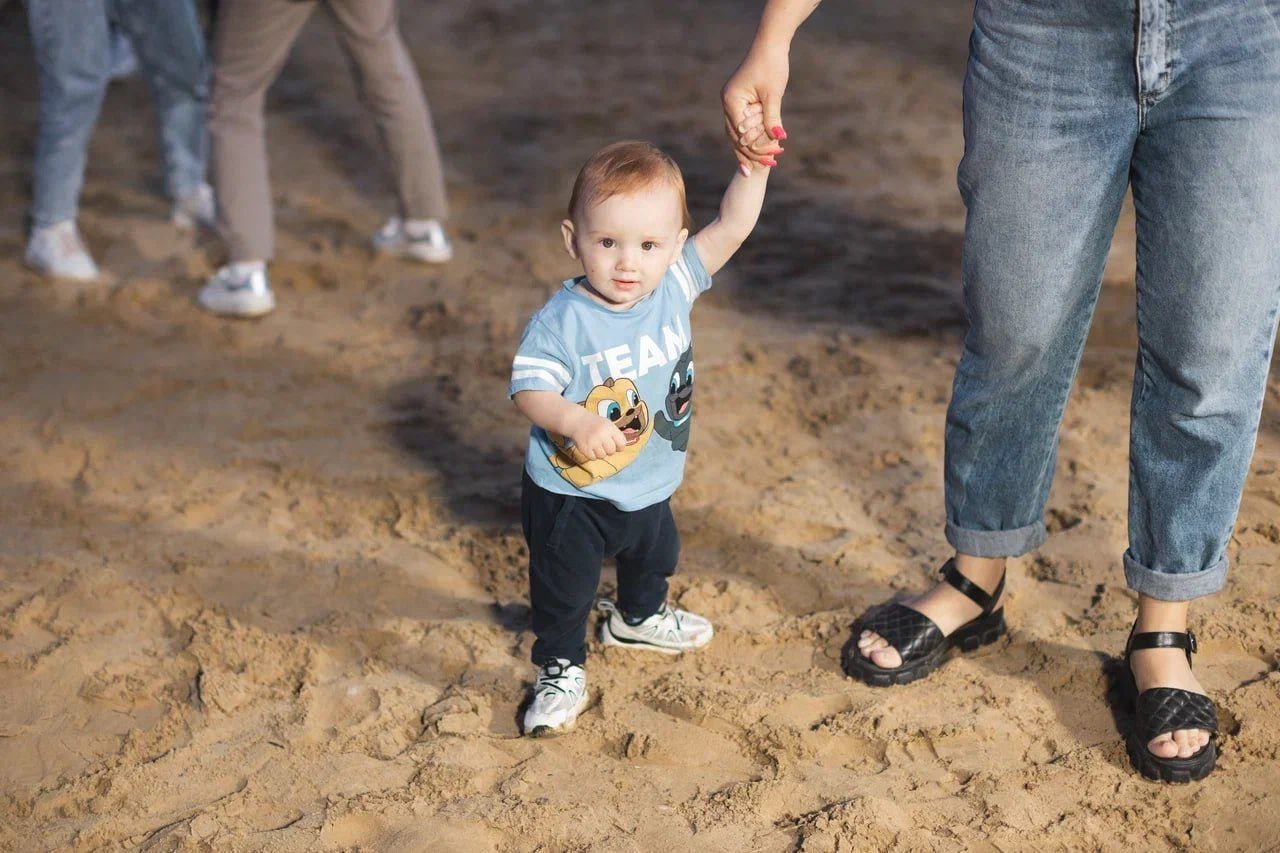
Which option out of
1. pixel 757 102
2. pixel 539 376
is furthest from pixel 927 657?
pixel 757 102

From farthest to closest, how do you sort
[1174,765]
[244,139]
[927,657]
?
[244,139] < [927,657] < [1174,765]

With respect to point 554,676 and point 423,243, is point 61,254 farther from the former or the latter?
point 554,676

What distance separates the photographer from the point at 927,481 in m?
3.28

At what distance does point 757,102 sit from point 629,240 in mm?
307

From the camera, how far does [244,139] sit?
417cm

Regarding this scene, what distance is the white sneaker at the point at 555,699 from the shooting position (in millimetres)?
2410

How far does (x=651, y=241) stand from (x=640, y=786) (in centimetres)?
94

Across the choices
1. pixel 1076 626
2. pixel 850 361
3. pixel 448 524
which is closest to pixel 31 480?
pixel 448 524

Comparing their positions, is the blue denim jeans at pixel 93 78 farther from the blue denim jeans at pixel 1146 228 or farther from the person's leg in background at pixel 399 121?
the blue denim jeans at pixel 1146 228

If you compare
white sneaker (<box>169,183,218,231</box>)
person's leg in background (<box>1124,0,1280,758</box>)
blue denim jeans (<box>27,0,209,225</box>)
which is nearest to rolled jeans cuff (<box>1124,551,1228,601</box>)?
person's leg in background (<box>1124,0,1280,758</box>)

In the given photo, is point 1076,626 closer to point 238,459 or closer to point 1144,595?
point 1144,595

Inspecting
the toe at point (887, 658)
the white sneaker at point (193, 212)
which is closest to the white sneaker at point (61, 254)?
the white sneaker at point (193, 212)

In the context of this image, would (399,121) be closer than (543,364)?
No

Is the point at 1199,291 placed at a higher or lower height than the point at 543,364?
higher
